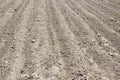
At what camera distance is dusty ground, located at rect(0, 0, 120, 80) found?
440 cm

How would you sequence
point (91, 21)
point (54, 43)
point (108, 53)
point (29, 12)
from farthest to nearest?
1. point (29, 12)
2. point (91, 21)
3. point (54, 43)
4. point (108, 53)

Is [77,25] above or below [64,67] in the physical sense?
above

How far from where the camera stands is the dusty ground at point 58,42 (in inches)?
173

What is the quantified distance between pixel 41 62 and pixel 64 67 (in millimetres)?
605

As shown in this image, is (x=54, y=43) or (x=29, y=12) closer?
(x=54, y=43)

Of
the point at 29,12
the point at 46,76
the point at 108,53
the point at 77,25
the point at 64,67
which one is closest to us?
the point at 46,76

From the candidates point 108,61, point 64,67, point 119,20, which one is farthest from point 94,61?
point 119,20

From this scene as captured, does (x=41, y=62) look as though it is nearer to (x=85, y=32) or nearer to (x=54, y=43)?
(x=54, y=43)

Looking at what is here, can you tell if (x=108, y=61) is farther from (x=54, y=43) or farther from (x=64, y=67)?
(x=54, y=43)

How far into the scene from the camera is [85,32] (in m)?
6.28

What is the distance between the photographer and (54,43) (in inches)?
217

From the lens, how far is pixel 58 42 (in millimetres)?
5578

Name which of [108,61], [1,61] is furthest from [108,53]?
[1,61]

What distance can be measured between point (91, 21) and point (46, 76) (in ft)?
12.2
